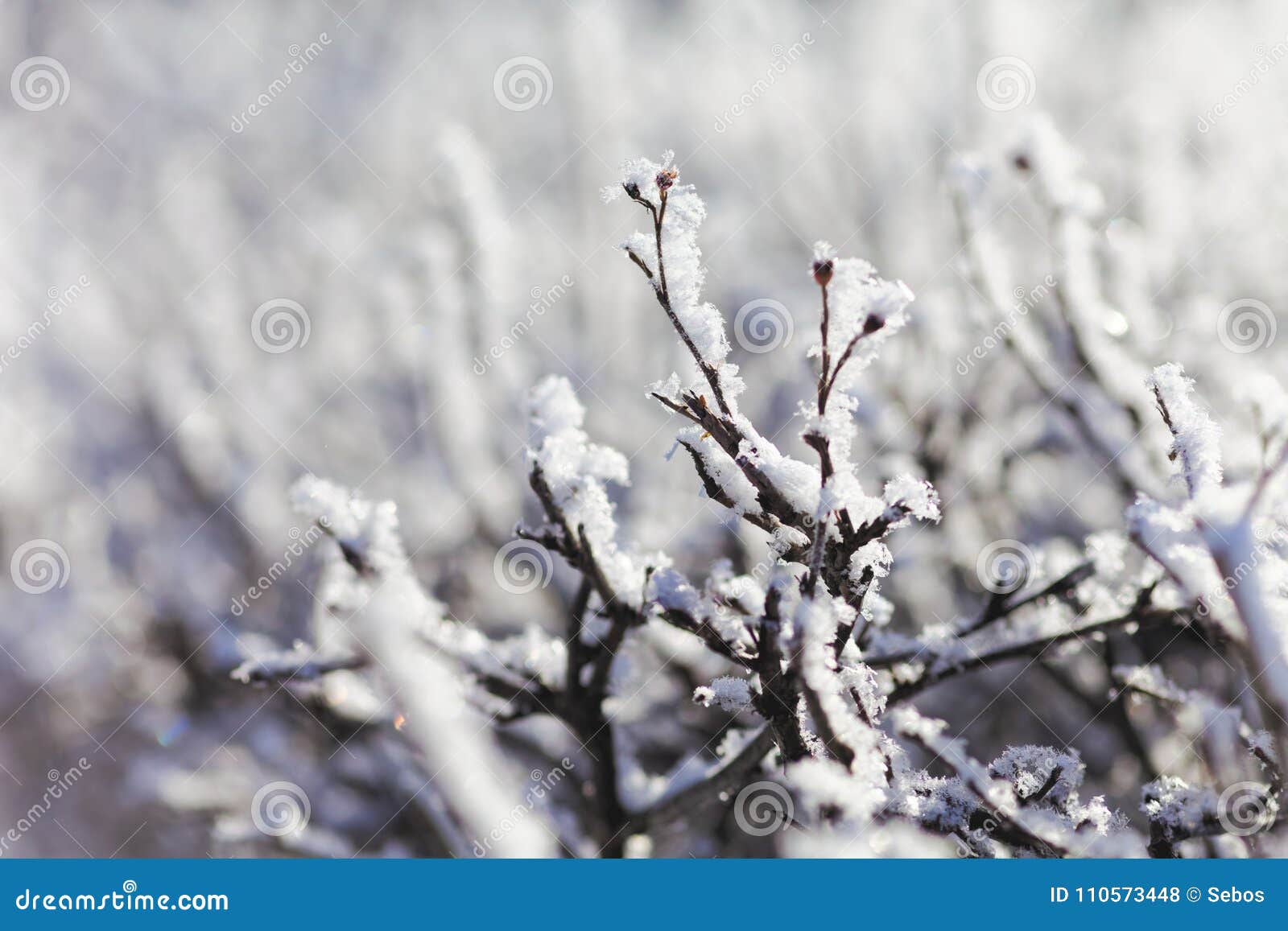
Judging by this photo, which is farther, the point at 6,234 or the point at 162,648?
the point at 162,648

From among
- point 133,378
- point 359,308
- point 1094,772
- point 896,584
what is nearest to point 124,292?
point 133,378

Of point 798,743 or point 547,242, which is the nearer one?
point 798,743

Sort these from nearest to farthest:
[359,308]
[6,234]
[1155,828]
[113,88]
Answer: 1. [1155,828]
2. [6,234]
3. [113,88]
4. [359,308]

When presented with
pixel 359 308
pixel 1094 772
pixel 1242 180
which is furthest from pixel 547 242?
pixel 1094 772

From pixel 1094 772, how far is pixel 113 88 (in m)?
5.92

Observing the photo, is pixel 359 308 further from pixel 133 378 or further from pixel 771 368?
pixel 771 368

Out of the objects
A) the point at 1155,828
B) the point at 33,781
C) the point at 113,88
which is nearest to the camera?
the point at 1155,828

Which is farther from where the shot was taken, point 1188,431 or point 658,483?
point 658,483

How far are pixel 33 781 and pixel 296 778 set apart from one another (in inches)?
136

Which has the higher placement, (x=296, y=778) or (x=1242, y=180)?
(x=1242, y=180)

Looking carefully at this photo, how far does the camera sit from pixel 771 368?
14.1 ft

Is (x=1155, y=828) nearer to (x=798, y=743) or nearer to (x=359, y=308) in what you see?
(x=798, y=743)

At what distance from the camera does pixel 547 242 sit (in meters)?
3.83

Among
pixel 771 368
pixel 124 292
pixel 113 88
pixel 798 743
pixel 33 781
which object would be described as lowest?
pixel 33 781
